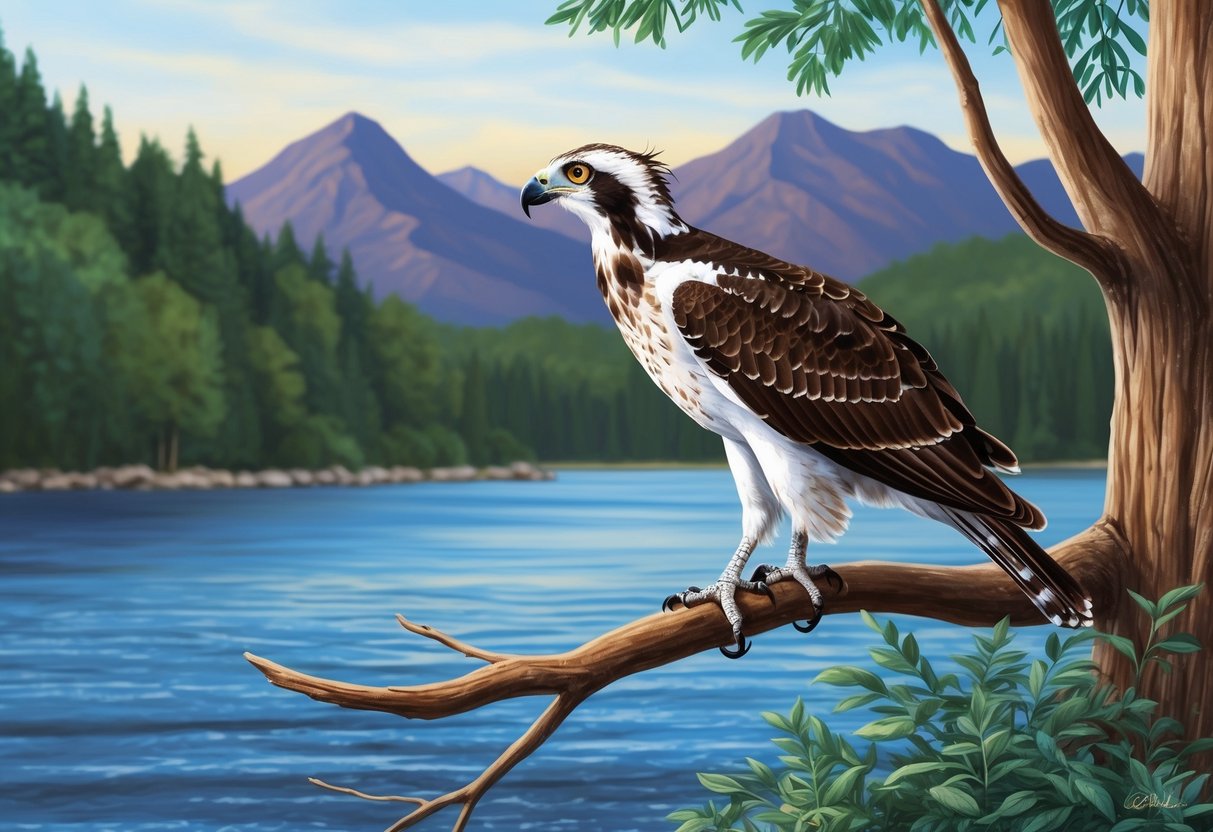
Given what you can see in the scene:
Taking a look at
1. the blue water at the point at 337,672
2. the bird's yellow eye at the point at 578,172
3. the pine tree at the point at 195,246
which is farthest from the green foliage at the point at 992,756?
the pine tree at the point at 195,246

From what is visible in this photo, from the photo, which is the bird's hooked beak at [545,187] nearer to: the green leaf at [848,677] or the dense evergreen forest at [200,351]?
the green leaf at [848,677]

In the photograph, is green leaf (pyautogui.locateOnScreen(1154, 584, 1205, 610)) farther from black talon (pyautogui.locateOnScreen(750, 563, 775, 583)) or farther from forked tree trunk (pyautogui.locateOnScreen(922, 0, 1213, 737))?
black talon (pyautogui.locateOnScreen(750, 563, 775, 583))

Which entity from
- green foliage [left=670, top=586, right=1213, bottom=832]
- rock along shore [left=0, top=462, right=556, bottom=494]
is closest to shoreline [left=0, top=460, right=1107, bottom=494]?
rock along shore [left=0, top=462, right=556, bottom=494]

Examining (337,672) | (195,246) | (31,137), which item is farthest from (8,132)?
(337,672)

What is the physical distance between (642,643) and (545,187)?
1.50 m

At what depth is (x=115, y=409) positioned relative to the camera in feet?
172

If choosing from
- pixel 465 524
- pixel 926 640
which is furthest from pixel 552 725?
pixel 465 524

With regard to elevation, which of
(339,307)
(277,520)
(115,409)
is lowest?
(277,520)

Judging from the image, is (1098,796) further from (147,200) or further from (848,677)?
(147,200)

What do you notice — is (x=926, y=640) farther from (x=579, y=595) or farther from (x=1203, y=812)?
(x=1203, y=812)

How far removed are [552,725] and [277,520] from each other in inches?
1945

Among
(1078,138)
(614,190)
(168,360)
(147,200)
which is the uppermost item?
(147,200)

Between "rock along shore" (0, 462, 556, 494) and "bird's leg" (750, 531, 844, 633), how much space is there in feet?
175

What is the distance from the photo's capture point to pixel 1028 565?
4.90 metres
